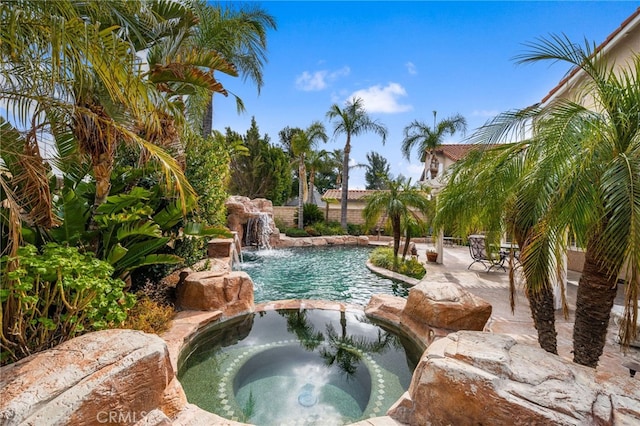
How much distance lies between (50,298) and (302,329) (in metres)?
4.13

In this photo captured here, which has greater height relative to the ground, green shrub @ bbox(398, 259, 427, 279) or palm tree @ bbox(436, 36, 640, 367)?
palm tree @ bbox(436, 36, 640, 367)

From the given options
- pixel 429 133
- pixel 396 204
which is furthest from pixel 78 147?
pixel 429 133

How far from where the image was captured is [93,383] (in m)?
2.48

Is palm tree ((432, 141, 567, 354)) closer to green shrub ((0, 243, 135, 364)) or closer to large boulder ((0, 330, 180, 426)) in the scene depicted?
large boulder ((0, 330, 180, 426))

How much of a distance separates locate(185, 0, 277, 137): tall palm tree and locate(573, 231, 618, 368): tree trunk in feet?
25.6

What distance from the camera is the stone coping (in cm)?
305

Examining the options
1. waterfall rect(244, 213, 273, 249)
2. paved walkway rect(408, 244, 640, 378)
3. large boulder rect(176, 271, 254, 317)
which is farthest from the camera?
waterfall rect(244, 213, 273, 249)

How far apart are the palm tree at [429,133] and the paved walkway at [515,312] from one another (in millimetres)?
12301

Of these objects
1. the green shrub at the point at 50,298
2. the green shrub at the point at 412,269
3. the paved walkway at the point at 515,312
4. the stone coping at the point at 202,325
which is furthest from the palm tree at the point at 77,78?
the green shrub at the point at 412,269

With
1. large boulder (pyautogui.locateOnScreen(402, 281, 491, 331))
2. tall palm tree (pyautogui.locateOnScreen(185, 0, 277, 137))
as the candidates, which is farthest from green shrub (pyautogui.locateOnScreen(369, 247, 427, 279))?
tall palm tree (pyautogui.locateOnScreen(185, 0, 277, 137))

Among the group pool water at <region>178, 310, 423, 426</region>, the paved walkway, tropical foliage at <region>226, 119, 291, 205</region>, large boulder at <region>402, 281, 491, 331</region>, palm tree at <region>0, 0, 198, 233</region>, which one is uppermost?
tropical foliage at <region>226, 119, 291, 205</region>

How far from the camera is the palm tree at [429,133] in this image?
2197 centimetres

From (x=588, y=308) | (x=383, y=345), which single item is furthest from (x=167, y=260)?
(x=588, y=308)

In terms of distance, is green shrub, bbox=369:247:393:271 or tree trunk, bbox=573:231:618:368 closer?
tree trunk, bbox=573:231:618:368
